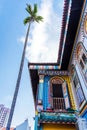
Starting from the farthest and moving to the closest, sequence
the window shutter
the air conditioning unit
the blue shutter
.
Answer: the window shutter → the blue shutter → the air conditioning unit

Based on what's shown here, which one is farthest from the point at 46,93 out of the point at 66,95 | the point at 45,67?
the point at 45,67

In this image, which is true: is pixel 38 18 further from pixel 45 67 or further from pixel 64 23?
pixel 64 23

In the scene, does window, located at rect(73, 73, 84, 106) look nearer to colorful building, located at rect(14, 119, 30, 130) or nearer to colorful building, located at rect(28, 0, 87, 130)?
colorful building, located at rect(28, 0, 87, 130)

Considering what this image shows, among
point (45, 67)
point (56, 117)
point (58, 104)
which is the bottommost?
point (56, 117)

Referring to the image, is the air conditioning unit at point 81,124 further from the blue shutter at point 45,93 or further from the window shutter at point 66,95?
the blue shutter at point 45,93

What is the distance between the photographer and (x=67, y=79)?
13969mm

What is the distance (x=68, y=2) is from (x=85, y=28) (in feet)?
7.69

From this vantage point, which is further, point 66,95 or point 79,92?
point 66,95

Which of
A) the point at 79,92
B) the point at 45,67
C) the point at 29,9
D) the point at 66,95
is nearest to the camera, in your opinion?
the point at 79,92

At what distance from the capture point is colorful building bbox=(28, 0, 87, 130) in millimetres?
9695

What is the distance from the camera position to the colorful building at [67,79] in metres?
9.70

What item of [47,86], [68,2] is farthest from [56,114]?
[68,2]

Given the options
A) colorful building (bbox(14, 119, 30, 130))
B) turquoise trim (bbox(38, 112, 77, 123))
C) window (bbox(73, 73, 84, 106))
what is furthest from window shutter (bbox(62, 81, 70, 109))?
colorful building (bbox(14, 119, 30, 130))

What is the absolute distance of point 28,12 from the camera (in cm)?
1934
